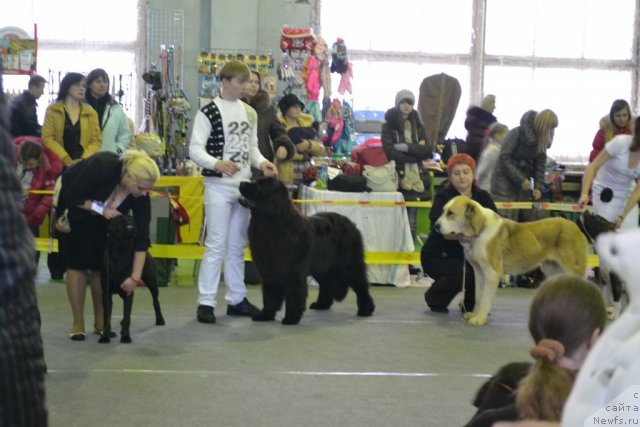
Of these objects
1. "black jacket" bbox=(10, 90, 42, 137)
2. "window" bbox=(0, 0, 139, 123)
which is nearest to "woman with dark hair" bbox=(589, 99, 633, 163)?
"black jacket" bbox=(10, 90, 42, 137)

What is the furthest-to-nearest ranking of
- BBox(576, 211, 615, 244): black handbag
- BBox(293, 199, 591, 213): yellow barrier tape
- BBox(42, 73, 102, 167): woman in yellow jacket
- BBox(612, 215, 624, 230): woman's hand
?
1. BBox(293, 199, 591, 213): yellow barrier tape
2. BBox(42, 73, 102, 167): woman in yellow jacket
3. BBox(576, 211, 615, 244): black handbag
4. BBox(612, 215, 624, 230): woman's hand

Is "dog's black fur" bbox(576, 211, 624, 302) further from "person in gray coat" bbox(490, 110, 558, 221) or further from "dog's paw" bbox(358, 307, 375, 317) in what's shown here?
"person in gray coat" bbox(490, 110, 558, 221)

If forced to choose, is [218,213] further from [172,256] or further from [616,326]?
[616,326]

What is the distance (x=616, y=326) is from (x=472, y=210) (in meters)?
5.03

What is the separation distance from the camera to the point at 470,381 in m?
4.59

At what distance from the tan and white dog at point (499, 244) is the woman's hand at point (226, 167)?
136 centimetres

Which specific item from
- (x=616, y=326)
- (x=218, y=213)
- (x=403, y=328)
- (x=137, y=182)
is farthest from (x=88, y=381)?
(x=616, y=326)

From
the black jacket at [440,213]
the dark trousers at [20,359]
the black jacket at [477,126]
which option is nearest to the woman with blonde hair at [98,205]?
the black jacket at [440,213]

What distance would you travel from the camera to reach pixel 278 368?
475 cm

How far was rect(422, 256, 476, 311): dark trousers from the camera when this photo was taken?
21.7 feet

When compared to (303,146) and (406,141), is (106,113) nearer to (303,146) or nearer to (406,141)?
(303,146)

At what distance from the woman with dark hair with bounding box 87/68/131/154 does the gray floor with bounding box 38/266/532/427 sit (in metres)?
1.34

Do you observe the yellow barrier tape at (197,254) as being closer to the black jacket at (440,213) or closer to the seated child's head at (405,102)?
the black jacket at (440,213)

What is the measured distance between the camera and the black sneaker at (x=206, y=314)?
5.98 meters
